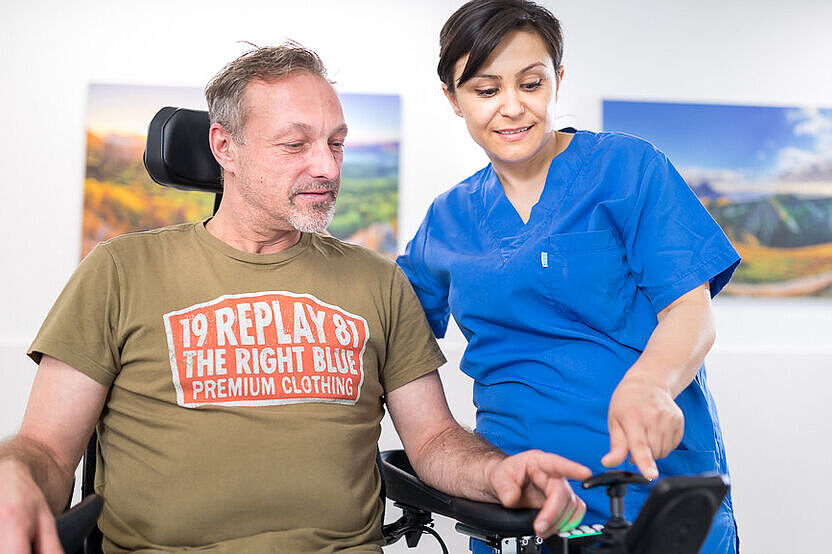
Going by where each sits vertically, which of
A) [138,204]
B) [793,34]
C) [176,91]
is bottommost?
[138,204]

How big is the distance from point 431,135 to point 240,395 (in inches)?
82.8

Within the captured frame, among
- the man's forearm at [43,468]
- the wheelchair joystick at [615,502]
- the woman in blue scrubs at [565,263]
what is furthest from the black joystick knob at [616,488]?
the man's forearm at [43,468]

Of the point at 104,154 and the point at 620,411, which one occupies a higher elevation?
the point at 104,154

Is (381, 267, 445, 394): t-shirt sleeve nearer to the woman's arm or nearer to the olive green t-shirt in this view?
the olive green t-shirt

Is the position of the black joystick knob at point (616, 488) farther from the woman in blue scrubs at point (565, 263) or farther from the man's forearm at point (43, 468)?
the man's forearm at point (43, 468)

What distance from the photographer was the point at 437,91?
3213 millimetres

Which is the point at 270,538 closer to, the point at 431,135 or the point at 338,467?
the point at 338,467

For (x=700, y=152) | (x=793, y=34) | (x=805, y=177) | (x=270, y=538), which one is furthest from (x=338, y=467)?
(x=793, y=34)

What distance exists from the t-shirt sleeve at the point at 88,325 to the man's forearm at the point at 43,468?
129mm

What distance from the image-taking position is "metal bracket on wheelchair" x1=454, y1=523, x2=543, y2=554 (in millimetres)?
1089

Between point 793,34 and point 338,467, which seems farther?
point 793,34

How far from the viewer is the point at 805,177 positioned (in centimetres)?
334

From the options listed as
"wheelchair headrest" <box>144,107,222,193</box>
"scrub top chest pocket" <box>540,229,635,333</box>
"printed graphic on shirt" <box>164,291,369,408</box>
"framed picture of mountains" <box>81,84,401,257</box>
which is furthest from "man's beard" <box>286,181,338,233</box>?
"framed picture of mountains" <box>81,84,401,257</box>

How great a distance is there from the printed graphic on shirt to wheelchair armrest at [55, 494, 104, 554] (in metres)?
0.23
